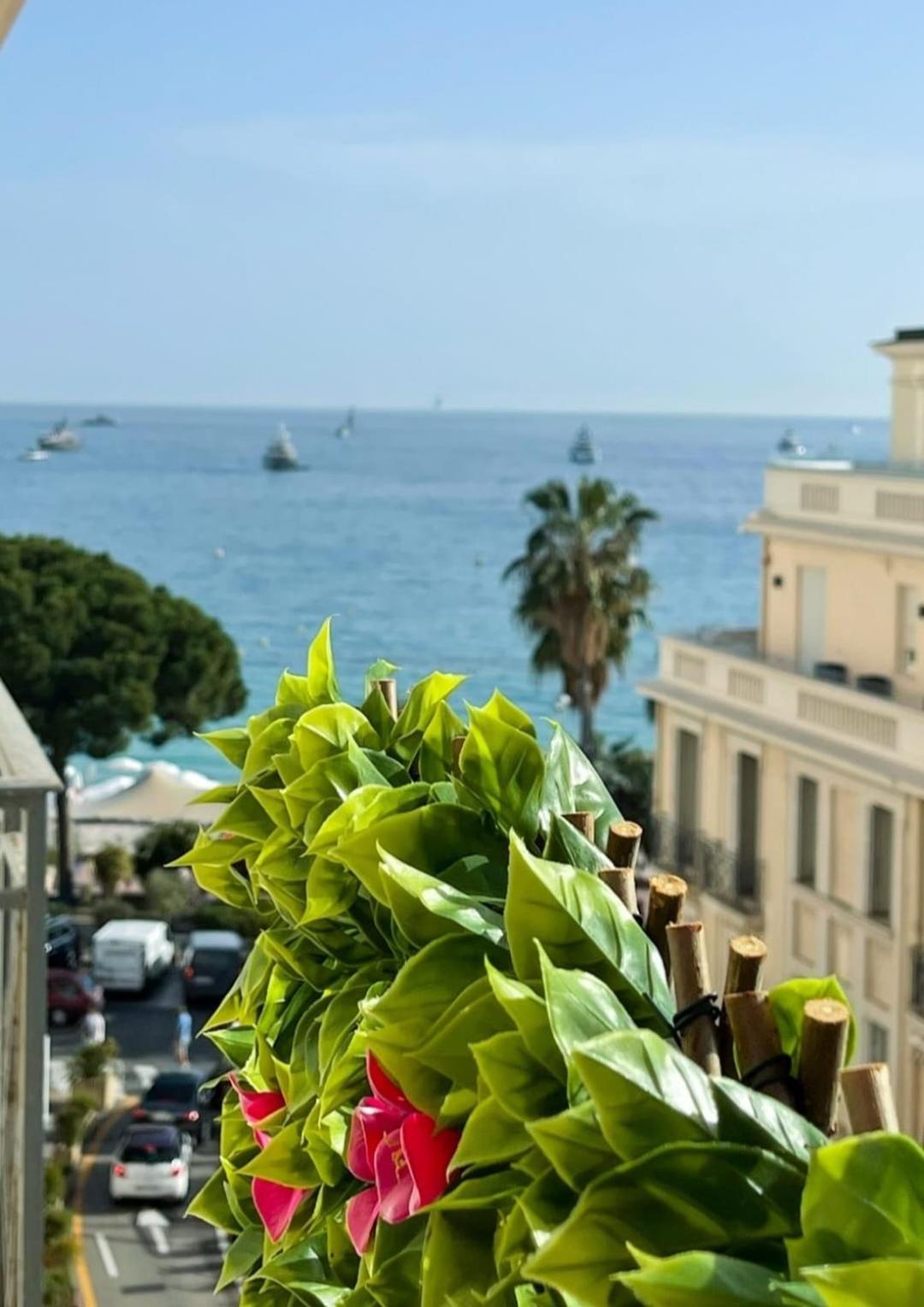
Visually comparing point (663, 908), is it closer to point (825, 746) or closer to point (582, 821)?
point (582, 821)

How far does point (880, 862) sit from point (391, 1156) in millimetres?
16108

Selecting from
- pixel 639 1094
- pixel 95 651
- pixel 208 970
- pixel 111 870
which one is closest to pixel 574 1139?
pixel 639 1094

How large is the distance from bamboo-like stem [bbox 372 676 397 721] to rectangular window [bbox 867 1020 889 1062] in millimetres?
15170

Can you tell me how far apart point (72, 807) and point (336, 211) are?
89016mm

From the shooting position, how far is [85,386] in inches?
4850

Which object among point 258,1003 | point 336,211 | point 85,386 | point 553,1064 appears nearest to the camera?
point 553,1064

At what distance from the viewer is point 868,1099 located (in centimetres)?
67

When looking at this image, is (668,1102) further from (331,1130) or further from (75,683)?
(75,683)

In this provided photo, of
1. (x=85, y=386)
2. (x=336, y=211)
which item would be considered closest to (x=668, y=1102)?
(x=336, y=211)

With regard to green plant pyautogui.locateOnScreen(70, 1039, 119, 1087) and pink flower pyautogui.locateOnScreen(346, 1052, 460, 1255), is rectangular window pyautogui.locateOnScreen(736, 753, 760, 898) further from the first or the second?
pink flower pyautogui.locateOnScreen(346, 1052, 460, 1255)

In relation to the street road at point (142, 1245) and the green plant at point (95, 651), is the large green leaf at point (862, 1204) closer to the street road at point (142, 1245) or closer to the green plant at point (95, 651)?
the street road at point (142, 1245)

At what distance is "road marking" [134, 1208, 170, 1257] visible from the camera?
1511 cm

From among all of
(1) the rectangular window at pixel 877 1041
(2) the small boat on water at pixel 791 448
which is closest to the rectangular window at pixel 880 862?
(1) the rectangular window at pixel 877 1041

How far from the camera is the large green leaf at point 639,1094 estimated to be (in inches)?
25.7
